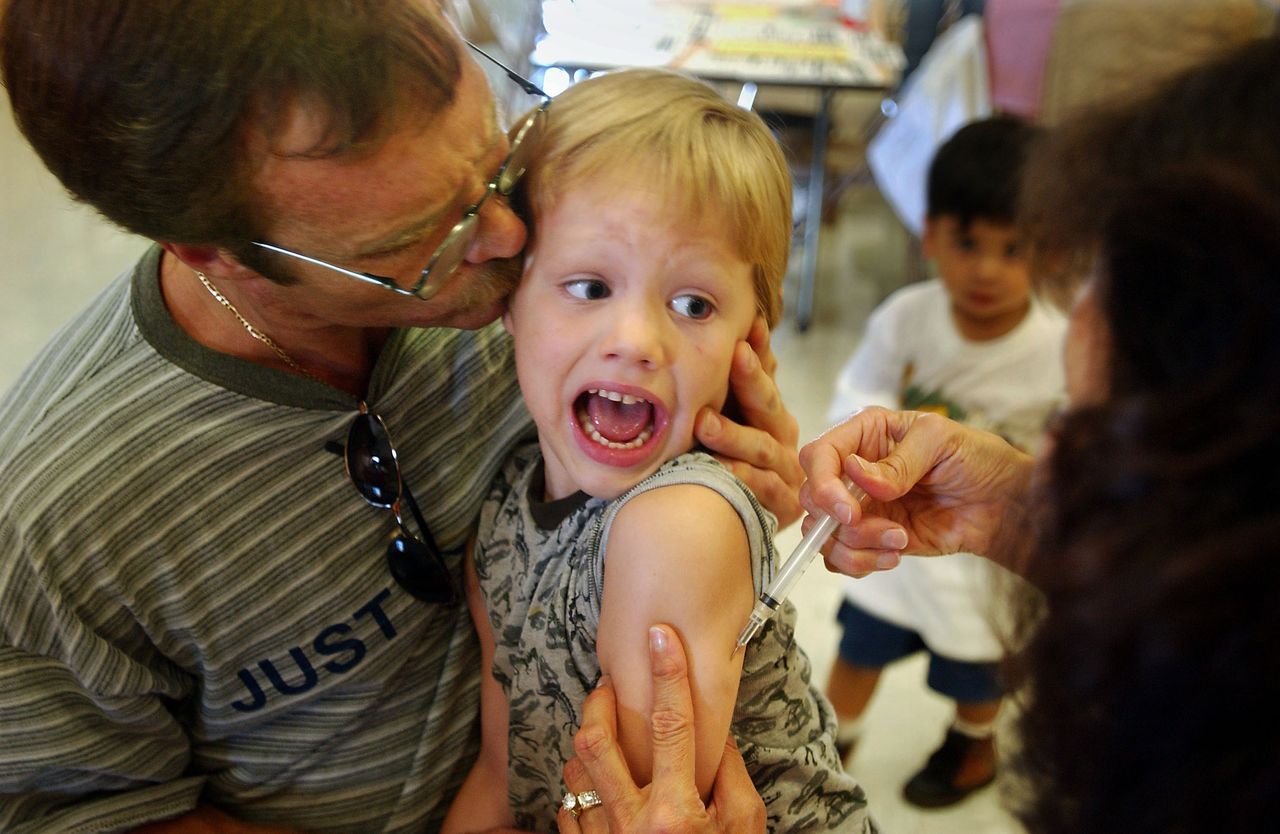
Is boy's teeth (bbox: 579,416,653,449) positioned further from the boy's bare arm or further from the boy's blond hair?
the boy's bare arm

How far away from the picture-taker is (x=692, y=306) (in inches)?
37.3

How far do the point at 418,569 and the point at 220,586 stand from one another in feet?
0.69

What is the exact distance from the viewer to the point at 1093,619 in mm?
493

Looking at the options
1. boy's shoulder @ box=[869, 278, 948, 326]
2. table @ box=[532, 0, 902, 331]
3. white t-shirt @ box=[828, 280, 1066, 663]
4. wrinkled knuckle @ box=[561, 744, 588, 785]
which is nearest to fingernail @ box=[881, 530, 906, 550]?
wrinkled knuckle @ box=[561, 744, 588, 785]

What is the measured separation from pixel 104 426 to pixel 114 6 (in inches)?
15.1

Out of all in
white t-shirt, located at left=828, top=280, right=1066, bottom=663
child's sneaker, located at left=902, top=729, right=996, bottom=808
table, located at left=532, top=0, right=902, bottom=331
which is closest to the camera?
white t-shirt, located at left=828, top=280, right=1066, bottom=663

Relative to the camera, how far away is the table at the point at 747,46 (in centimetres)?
288

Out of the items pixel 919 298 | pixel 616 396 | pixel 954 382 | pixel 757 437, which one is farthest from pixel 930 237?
pixel 616 396

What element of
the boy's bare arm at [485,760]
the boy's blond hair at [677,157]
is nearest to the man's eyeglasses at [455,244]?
the boy's blond hair at [677,157]

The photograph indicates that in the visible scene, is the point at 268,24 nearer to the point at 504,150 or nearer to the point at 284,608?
the point at 504,150

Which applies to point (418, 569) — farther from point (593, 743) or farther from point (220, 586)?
point (593, 743)

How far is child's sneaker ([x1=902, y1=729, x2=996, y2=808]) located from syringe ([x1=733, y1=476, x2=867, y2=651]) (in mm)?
1234

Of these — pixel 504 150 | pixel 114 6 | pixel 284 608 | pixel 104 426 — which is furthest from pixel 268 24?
pixel 284 608

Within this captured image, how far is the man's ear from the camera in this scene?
35.5 inches
